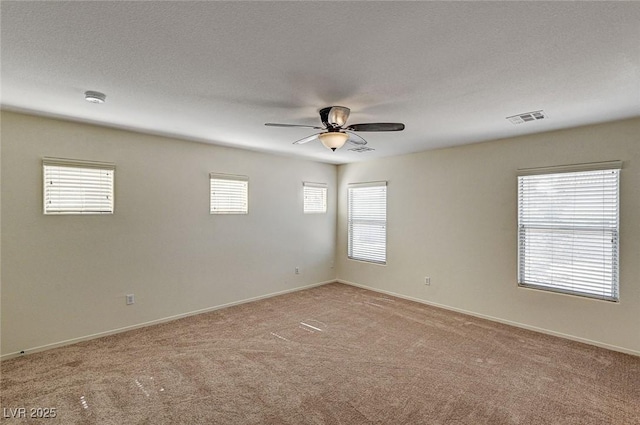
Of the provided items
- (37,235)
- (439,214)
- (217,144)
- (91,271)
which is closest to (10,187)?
(37,235)

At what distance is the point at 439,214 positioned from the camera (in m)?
4.94

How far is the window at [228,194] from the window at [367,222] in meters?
2.25

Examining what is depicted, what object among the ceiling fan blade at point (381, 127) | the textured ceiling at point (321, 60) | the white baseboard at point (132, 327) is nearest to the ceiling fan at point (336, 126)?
the ceiling fan blade at point (381, 127)

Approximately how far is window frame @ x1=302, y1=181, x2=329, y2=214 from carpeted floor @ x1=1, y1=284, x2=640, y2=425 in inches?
96.4

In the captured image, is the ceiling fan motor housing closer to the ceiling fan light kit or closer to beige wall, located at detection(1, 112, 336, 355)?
the ceiling fan light kit

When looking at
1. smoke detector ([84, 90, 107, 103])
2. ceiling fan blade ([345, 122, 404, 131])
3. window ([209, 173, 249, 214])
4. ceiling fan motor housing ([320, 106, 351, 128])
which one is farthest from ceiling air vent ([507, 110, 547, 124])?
smoke detector ([84, 90, 107, 103])

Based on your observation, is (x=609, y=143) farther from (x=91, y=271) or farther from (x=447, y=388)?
(x=91, y=271)

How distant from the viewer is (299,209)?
5840mm

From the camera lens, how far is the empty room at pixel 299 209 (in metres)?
1.83

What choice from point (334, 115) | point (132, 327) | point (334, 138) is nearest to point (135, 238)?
point (132, 327)

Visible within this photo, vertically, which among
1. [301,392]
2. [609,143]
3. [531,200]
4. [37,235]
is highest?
[609,143]

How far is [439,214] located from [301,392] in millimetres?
3462

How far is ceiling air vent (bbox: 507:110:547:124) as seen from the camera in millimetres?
3123

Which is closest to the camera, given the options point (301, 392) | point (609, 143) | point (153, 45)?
point (153, 45)
